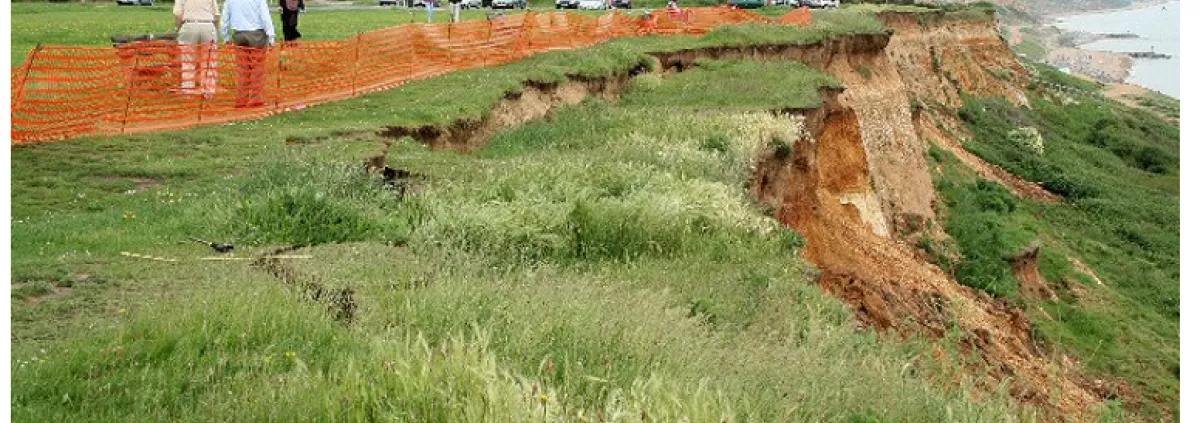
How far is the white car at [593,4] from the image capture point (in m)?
54.3

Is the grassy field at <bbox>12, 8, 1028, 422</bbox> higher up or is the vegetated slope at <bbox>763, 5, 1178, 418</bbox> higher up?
the grassy field at <bbox>12, 8, 1028, 422</bbox>

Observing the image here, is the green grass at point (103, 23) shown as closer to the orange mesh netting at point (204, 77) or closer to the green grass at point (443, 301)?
the orange mesh netting at point (204, 77)

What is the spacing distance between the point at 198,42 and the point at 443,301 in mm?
9330

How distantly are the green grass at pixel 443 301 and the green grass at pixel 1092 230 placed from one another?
1184 centimetres

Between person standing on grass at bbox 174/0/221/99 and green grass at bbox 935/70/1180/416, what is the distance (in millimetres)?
13073

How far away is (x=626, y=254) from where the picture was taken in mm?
9625

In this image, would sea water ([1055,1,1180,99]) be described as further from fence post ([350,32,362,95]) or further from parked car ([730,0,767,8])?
fence post ([350,32,362,95])

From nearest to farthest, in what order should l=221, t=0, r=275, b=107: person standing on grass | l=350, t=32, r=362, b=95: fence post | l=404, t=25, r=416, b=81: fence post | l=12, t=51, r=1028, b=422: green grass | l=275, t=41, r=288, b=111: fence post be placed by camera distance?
l=12, t=51, r=1028, b=422: green grass < l=221, t=0, r=275, b=107: person standing on grass < l=275, t=41, r=288, b=111: fence post < l=350, t=32, r=362, b=95: fence post < l=404, t=25, r=416, b=81: fence post

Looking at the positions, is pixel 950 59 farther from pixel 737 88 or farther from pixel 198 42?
pixel 198 42

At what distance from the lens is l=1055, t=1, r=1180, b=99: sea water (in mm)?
103287

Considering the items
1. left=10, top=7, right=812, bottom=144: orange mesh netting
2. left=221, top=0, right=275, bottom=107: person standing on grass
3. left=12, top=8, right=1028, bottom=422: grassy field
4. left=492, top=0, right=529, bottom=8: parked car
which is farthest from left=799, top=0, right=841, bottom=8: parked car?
left=12, top=8, right=1028, bottom=422: grassy field

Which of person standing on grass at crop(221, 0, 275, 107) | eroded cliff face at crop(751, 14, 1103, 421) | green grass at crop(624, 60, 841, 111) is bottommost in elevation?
eroded cliff face at crop(751, 14, 1103, 421)

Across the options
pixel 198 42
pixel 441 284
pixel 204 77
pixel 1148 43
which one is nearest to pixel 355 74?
pixel 198 42

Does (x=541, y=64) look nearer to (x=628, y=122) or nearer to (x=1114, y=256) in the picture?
(x=628, y=122)
